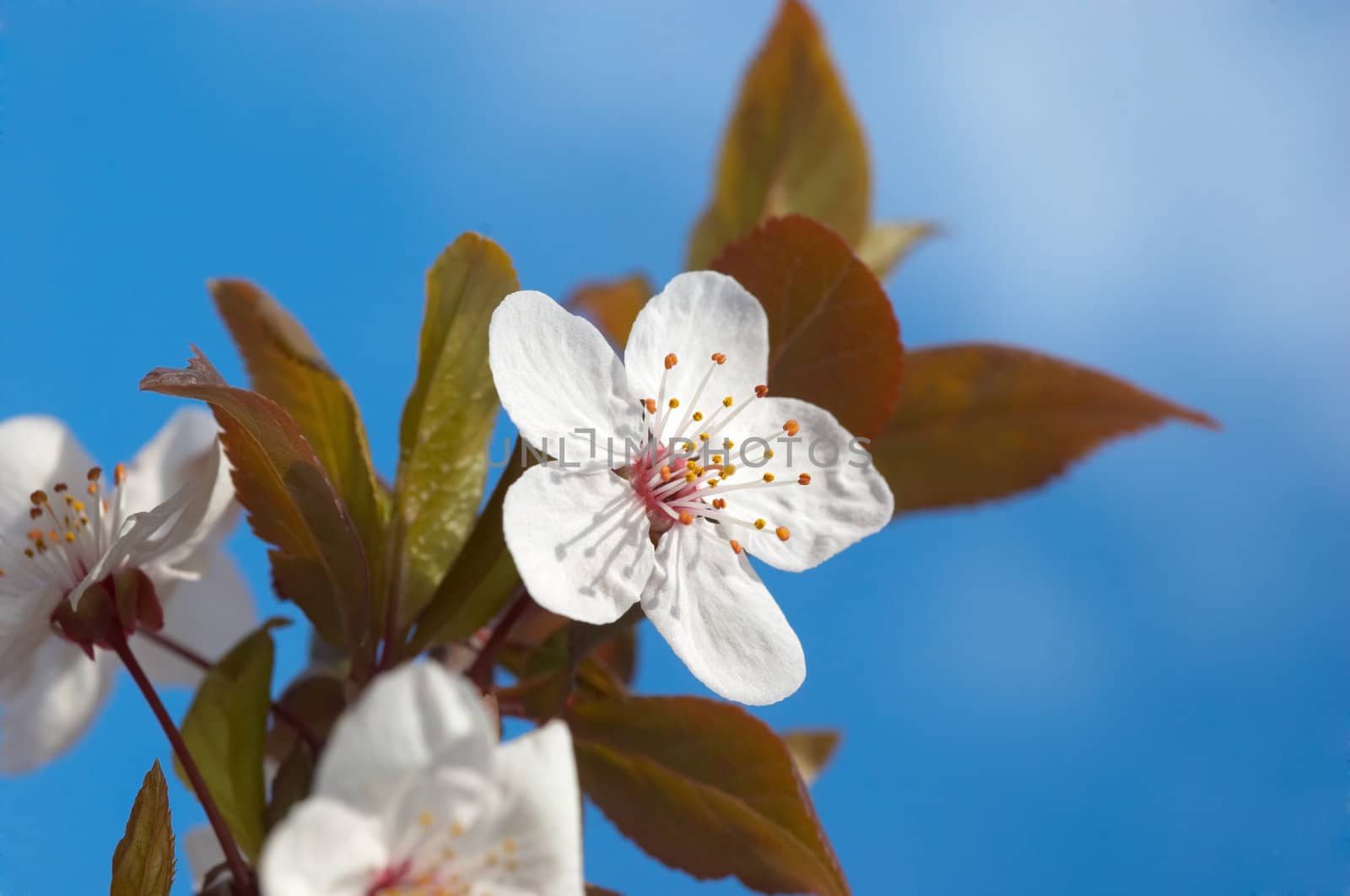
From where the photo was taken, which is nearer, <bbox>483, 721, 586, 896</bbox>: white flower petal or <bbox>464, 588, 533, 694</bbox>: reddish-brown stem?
<bbox>483, 721, 586, 896</bbox>: white flower petal

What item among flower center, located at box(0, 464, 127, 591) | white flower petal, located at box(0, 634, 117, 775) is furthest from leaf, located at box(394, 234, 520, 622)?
white flower petal, located at box(0, 634, 117, 775)

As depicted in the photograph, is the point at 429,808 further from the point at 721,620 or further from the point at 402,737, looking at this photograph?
the point at 721,620

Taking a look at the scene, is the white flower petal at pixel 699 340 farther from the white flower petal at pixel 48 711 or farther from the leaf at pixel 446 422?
the white flower petal at pixel 48 711

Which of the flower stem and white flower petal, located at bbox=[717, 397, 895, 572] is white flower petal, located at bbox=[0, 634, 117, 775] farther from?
white flower petal, located at bbox=[717, 397, 895, 572]

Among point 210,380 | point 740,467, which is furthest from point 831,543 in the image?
point 210,380

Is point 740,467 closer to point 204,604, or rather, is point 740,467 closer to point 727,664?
point 727,664
